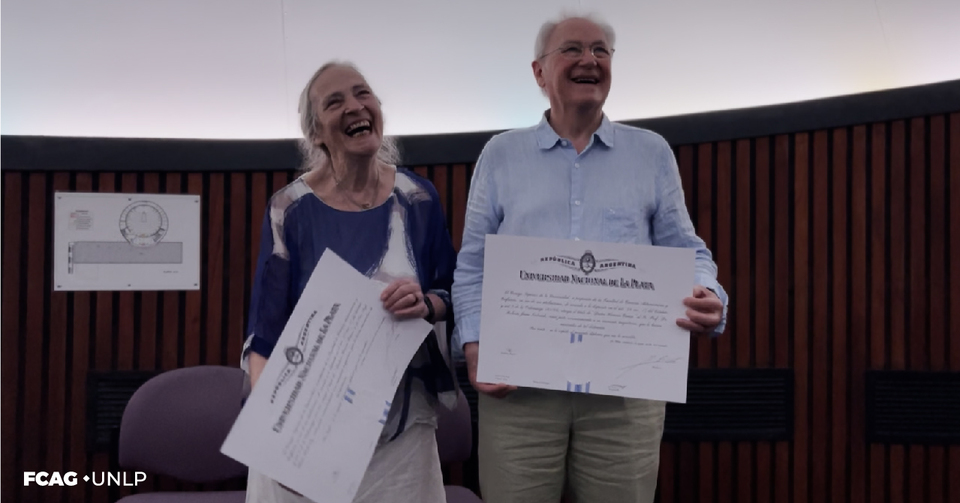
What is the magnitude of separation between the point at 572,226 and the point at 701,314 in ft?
1.09

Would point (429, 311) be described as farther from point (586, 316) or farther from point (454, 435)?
point (454, 435)

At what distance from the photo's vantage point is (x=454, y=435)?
94.3 inches

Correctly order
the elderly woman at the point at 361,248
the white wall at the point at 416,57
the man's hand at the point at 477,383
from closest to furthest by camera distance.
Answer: the elderly woman at the point at 361,248, the man's hand at the point at 477,383, the white wall at the point at 416,57

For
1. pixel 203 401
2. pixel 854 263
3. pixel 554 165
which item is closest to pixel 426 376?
pixel 554 165

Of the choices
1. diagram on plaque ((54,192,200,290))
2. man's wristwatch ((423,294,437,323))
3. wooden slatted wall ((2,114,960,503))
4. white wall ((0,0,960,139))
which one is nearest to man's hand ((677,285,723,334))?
man's wristwatch ((423,294,437,323))

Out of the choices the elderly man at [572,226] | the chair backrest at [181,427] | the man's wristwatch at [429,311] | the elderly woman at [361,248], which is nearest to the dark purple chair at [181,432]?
the chair backrest at [181,427]

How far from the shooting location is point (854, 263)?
9.57 ft

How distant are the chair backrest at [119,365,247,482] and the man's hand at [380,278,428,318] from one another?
1295mm

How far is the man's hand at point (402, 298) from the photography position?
4.40 ft

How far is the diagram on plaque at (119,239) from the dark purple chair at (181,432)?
0.67m

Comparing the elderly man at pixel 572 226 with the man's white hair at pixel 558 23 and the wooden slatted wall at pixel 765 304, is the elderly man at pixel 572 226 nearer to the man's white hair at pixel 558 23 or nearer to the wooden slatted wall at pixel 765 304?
the man's white hair at pixel 558 23

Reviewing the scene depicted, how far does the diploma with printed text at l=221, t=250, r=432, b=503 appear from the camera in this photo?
1278 millimetres

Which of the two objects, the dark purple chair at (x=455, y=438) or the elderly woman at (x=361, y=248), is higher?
the elderly woman at (x=361, y=248)

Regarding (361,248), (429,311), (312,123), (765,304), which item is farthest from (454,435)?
(765,304)
